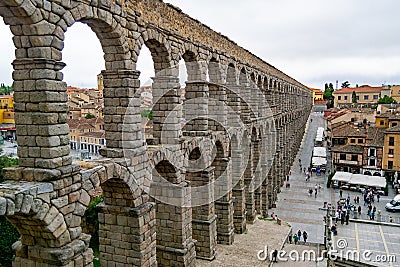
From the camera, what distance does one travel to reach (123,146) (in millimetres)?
11430

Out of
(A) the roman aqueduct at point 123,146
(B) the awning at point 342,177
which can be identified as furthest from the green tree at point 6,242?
(B) the awning at point 342,177

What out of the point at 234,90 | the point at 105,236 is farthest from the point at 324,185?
the point at 105,236

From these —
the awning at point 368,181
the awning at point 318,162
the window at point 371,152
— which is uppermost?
the window at point 371,152

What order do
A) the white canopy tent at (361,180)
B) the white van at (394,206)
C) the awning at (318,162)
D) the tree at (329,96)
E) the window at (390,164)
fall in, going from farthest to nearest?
the tree at (329,96) → the awning at (318,162) → the window at (390,164) → the white canopy tent at (361,180) → the white van at (394,206)

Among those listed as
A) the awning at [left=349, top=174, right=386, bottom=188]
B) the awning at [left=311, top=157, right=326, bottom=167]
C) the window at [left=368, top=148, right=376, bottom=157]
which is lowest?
the awning at [left=349, top=174, right=386, bottom=188]

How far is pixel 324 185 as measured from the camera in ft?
134

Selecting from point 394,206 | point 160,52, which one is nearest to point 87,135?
point 160,52

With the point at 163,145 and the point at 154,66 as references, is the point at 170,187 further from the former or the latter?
the point at 154,66

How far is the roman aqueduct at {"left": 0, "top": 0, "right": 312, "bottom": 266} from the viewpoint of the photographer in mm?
8328

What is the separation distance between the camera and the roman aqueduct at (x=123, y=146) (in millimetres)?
8328

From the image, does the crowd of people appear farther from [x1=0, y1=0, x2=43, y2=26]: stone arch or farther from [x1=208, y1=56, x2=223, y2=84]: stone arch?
[x1=0, y1=0, x2=43, y2=26]: stone arch

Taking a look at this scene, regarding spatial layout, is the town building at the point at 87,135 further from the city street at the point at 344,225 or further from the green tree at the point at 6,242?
the city street at the point at 344,225

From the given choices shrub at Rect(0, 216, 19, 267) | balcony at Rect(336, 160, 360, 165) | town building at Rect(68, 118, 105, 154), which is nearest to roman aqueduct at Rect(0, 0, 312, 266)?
shrub at Rect(0, 216, 19, 267)

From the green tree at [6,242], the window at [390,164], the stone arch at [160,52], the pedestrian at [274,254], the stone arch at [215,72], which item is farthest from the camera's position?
the window at [390,164]
